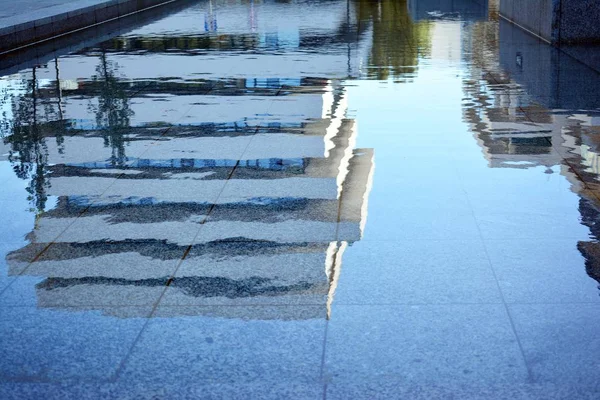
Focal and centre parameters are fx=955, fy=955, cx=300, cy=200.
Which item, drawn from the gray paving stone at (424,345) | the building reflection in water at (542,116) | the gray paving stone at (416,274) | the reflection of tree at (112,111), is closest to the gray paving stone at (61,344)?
the gray paving stone at (424,345)

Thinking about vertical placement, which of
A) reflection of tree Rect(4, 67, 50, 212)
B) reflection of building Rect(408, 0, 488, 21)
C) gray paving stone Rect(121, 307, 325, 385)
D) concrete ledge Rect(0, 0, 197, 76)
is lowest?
reflection of building Rect(408, 0, 488, 21)

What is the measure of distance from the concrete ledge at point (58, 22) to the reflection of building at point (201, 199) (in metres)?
5.75

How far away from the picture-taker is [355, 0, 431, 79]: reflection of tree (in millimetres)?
14756

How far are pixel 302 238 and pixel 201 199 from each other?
1.33 meters

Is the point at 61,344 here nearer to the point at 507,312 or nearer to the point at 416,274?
the point at 416,274

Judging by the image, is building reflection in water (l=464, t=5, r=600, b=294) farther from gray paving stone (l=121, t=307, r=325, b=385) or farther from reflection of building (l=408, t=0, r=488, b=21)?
reflection of building (l=408, t=0, r=488, b=21)

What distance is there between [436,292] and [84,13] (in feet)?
59.8

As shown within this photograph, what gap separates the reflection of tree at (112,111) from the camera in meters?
9.29

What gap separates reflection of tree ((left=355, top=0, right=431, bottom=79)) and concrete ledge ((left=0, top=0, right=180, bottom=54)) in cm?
622

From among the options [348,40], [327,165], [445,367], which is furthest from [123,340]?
[348,40]

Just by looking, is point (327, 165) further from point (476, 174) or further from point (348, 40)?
point (348, 40)

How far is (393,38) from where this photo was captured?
18.9 metres

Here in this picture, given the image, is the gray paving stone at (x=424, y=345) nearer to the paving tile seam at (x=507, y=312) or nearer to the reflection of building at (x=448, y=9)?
the paving tile seam at (x=507, y=312)

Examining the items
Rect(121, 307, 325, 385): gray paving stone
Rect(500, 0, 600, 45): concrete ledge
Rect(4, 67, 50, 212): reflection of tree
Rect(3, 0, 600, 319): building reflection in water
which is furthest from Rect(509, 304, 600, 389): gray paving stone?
Rect(500, 0, 600, 45): concrete ledge
